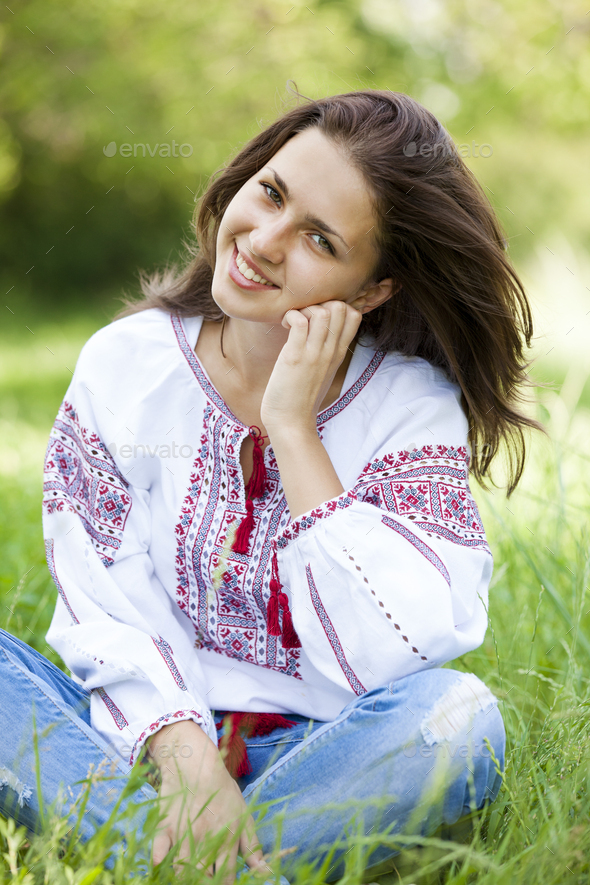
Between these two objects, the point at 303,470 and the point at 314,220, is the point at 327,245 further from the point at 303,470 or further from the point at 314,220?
the point at 303,470

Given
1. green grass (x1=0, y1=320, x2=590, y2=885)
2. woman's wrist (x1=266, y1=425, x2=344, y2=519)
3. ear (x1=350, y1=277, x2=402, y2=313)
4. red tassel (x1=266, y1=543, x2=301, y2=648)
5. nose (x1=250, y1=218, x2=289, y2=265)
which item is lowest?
green grass (x1=0, y1=320, x2=590, y2=885)

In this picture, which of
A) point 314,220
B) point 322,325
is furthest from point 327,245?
point 322,325

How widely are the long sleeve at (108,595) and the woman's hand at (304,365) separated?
40 cm

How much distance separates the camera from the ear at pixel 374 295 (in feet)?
6.19

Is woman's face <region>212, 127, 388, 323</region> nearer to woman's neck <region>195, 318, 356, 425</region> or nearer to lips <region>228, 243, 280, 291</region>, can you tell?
lips <region>228, 243, 280, 291</region>

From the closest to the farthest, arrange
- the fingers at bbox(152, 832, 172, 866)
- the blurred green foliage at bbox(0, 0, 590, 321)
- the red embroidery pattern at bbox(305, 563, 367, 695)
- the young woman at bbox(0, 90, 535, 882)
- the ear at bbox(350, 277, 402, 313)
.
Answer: the fingers at bbox(152, 832, 172, 866) → the young woman at bbox(0, 90, 535, 882) → the red embroidery pattern at bbox(305, 563, 367, 695) → the ear at bbox(350, 277, 402, 313) → the blurred green foliage at bbox(0, 0, 590, 321)

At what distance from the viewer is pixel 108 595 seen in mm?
1700

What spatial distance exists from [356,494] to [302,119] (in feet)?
2.92

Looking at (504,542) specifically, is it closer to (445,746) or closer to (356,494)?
(356,494)

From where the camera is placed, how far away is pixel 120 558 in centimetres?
178

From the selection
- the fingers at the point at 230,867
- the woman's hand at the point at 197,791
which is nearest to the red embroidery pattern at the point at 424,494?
the woman's hand at the point at 197,791

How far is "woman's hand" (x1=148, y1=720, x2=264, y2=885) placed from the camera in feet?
4.43

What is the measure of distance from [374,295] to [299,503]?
0.58m

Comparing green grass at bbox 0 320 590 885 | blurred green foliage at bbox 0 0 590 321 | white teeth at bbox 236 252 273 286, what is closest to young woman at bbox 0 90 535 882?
white teeth at bbox 236 252 273 286
